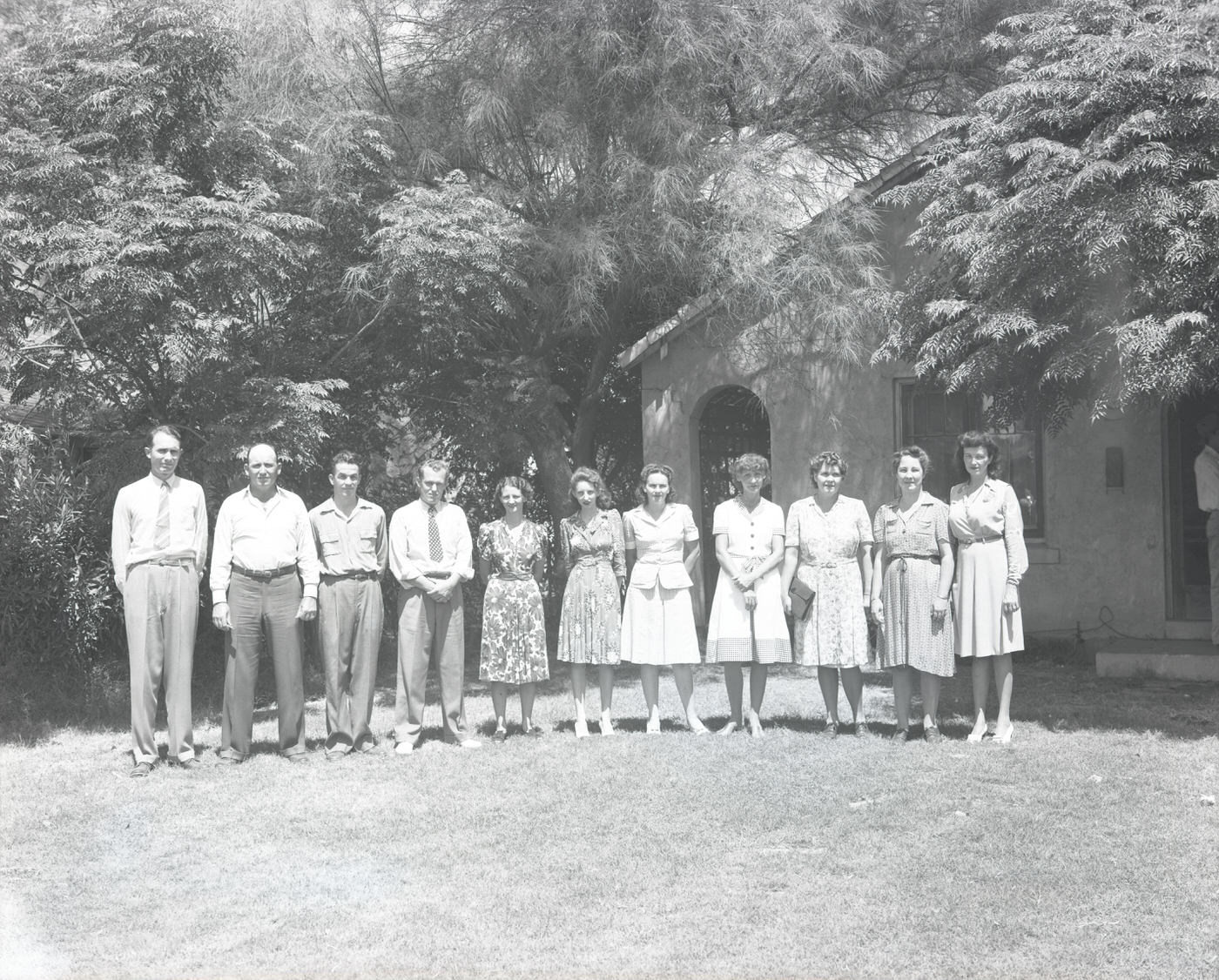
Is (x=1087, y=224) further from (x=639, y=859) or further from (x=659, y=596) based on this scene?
(x=639, y=859)

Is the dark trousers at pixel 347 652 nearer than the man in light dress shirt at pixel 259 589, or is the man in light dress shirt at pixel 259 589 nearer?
the man in light dress shirt at pixel 259 589

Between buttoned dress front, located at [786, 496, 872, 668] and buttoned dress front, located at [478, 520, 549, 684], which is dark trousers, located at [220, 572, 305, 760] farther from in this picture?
buttoned dress front, located at [786, 496, 872, 668]

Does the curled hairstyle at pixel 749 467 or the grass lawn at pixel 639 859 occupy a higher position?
the curled hairstyle at pixel 749 467

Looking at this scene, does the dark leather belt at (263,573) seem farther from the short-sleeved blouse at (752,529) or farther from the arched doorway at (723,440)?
the arched doorway at (723,440)

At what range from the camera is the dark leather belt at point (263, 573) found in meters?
7.47

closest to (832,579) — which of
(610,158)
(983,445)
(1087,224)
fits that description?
(983,445)

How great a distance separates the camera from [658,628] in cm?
789

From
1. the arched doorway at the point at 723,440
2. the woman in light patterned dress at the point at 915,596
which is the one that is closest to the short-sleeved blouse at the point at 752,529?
A: the woman in light patterned dress at the point at 915,596

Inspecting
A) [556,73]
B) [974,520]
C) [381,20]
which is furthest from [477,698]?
[381,20]

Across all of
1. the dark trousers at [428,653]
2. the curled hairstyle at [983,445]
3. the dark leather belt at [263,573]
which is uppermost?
the curled hairstyle at [983,445]

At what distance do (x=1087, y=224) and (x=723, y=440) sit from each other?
6.28m

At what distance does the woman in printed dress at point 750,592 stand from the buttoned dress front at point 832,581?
5.3 inches

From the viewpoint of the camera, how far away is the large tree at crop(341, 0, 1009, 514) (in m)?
10.1

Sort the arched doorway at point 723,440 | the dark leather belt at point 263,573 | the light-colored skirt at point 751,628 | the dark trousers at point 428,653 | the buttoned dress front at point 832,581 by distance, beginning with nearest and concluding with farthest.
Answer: the dark leather belt at point 263,573 → the buttoned dress front at point 832,581 → the light-colored skirt at point 751,628 → the dark trousers at point 428,653 → the arched doorway at point 723,440
